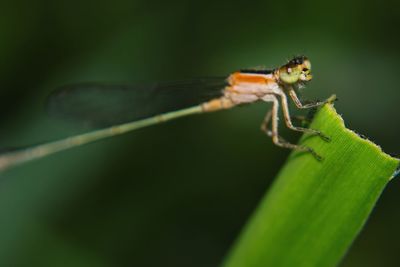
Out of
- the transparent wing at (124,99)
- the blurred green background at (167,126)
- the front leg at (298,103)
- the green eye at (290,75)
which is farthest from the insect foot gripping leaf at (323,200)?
the blurred green background at (167,126)

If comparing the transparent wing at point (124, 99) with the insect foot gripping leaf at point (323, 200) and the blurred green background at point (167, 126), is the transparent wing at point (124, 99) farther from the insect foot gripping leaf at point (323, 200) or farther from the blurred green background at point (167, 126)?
the insect foot gripping leaf at point (323, 200)

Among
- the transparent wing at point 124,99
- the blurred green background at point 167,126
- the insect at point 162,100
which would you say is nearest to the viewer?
the insect at point 162,100

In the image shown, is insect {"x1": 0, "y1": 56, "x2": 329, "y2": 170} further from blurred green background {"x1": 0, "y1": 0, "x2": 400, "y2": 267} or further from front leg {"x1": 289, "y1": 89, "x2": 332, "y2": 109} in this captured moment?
blurred green background {"x1": 0, "y1": 0, "x2": 400, "y2": 267}

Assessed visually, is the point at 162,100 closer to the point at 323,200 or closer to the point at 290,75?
the point at 290,75

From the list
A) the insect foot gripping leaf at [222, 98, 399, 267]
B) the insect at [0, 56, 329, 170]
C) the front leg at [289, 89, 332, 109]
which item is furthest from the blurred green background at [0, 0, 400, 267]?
the insect foot gripping leaf at [222, 98, 399, 267]

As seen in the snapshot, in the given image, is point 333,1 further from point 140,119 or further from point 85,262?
point 85,262

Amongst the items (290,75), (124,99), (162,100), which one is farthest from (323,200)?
(124,99)

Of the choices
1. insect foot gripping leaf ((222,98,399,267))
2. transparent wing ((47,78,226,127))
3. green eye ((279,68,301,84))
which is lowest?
insect foot gripping leaf ((222,98,399,267))
